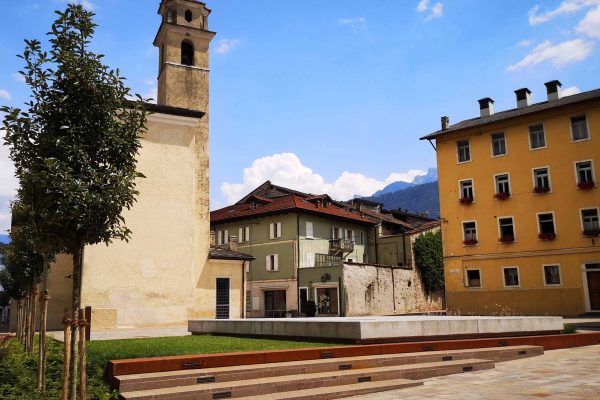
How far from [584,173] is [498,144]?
6.07 m

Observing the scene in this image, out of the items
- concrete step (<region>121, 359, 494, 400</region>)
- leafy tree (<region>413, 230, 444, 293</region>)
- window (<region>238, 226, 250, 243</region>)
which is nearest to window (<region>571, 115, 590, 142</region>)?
leafy tree (<region>413, 230, 444, 293</region>)

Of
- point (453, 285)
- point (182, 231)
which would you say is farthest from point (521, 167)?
point (182, 231)

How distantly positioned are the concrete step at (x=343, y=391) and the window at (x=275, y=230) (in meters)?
36.8

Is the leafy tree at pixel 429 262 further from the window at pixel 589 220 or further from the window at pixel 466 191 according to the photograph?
the window at pixel 589 220

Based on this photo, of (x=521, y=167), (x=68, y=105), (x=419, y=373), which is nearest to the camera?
(x=68, y=105)

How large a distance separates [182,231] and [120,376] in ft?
57.3

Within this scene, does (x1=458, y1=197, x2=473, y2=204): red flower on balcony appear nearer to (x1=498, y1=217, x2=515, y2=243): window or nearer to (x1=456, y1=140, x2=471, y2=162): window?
(x1=498, y1=217, x2=515, y2=243): window

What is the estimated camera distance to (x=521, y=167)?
35000 mm

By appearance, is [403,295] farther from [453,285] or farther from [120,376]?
[120,376]

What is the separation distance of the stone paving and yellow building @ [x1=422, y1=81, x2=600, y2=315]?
22059 mm

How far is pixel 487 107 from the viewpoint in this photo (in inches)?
1629

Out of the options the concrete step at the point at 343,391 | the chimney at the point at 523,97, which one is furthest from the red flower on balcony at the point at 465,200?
the concrete step at the point at 343,391

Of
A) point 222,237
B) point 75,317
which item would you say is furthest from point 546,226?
point 75,317

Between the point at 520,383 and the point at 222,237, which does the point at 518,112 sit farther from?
the point at 520,383
